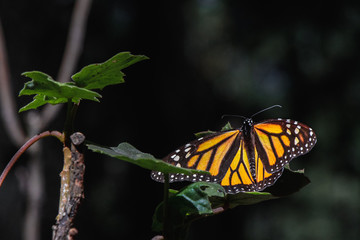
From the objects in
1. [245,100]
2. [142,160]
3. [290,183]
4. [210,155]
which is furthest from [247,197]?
[245,100]

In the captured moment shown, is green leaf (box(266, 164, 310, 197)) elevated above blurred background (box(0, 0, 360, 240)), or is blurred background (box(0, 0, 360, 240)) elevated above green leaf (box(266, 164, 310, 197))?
blurred background (box(0, 0, 360, 240))

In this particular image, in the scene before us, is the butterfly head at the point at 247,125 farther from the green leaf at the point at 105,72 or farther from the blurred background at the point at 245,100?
the blurred background at the point at 245,100

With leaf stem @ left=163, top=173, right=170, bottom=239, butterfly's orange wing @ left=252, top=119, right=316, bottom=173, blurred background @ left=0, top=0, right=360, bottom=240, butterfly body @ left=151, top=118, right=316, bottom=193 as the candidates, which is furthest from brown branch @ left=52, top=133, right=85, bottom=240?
blurred background @ left=0, top=0, right=360, bottom=240

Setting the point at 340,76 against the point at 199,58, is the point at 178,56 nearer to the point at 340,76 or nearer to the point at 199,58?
the point at 199,58

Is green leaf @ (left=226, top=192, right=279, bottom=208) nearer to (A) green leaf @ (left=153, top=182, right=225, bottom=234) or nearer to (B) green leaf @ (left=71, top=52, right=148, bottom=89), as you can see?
(A) green leaf @ (left=153, top=182, right=225, bottom=234)

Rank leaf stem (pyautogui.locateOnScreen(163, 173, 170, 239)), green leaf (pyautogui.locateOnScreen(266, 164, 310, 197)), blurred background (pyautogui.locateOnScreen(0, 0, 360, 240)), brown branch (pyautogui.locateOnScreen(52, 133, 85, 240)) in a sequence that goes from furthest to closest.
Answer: blurred background (pyautogui.locateOnScreen(0, 0, 360, 240)), green leaf (pyautogui.locateOnScreen(266, 164, 310, 197)), leaf stem (pyautogui.locateOnScreen(163, 173, 170, 239)), brown branch (pyautogui.locateOnScreen(52, 133, 85, 240))

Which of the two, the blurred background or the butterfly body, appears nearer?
the butterfly body

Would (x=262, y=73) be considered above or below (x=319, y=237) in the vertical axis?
above

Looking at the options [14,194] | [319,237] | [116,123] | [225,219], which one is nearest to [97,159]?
[116,123]
